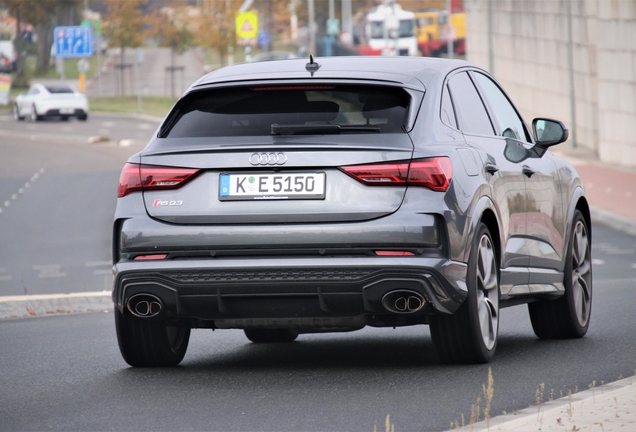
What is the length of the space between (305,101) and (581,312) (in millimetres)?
2752

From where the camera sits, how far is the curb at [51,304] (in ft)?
36.6

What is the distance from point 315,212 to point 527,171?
195 centimetres

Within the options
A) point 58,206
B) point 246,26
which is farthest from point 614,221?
point 246,26

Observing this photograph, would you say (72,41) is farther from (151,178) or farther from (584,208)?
(151,178)

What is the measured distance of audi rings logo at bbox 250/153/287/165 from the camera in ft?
21.8

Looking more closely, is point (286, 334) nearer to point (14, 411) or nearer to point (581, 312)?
point (581, 312)

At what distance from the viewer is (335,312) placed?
6.70 metres

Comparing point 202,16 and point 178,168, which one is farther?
point 202,16

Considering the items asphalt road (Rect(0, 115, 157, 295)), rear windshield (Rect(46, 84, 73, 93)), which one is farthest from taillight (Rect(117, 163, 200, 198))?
rear windshield (Rect(46, 84, 73, 93))

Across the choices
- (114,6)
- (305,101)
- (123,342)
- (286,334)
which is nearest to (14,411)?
(123,342)

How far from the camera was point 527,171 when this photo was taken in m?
8.06

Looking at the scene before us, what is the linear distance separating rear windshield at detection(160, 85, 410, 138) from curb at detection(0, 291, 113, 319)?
162 inches

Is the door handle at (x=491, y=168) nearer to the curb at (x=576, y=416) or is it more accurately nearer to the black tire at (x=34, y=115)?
the curb at (x=576, y=416)

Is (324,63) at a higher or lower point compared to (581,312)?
higher
